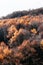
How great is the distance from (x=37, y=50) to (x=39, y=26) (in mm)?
12034

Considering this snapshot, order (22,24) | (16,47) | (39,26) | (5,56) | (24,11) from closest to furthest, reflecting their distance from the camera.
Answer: (5,56)
(16,47)
(39,26)
(22,24)
(24,11)

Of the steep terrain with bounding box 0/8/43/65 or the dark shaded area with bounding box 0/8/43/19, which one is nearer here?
the steep terrain with bounding box 0/8/43/65

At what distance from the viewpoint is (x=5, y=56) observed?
50094 mm

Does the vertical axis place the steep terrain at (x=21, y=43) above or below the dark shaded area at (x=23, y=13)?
below

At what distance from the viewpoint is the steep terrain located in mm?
47594

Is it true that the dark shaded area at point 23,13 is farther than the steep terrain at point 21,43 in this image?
Yes

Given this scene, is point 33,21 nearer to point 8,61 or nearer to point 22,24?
point 22,24

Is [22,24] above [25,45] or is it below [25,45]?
above

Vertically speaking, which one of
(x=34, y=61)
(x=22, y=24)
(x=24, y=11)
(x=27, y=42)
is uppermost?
(x=24, y=11)

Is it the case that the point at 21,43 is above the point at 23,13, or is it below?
below

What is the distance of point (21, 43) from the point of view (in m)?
54.9

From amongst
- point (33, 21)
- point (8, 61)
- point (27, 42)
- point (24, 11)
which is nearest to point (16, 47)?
point (27, 42)

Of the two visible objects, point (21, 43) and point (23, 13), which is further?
point (23, 13)

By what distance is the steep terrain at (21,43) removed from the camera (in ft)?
156
